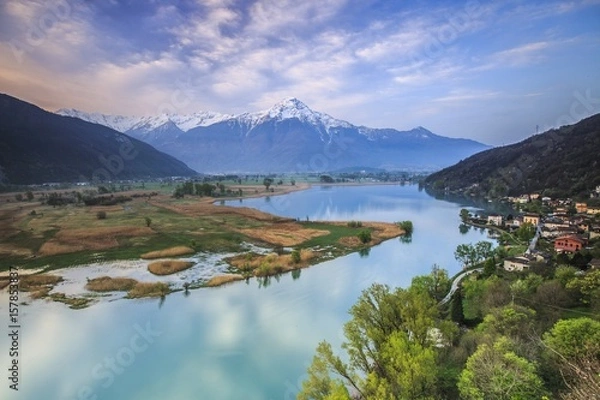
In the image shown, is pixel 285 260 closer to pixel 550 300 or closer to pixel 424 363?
pixel 550 300

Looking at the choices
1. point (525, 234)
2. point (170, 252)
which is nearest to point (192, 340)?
point (170, 252)

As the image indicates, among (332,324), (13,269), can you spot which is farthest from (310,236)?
(13,269)

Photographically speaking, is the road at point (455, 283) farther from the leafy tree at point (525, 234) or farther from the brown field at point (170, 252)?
the brown field at point (170, 252)

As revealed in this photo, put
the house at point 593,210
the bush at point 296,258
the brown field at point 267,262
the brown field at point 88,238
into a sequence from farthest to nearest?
the house at point 593,210 → the brown field at point 88,238 → the bush at point 296,258 → the brown field at point 267,262

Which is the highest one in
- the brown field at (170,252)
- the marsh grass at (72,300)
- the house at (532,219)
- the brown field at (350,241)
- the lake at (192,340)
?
the house at (532,219)

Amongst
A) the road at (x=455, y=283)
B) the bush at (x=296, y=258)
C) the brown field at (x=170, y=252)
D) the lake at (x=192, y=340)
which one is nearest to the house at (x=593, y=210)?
the road at (x=455, y=283)

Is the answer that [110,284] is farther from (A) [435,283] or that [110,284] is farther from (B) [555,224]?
(B) [555,224]
